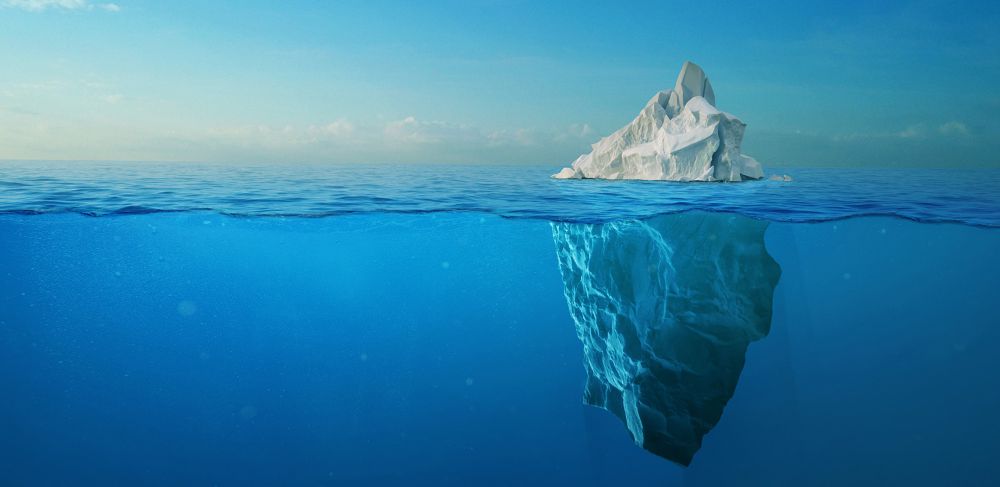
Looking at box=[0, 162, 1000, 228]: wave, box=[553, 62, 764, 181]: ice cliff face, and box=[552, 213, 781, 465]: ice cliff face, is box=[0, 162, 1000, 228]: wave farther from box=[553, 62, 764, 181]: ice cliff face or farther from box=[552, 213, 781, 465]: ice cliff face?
box=[553, 62, 764, 181]: ice cliff face

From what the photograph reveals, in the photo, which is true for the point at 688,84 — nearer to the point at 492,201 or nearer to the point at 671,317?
the point at 492,201

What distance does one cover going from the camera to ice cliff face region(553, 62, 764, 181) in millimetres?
15641

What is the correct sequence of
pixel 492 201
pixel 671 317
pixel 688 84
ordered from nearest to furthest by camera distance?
pixel 671 317, pixel 492 201, pixel 688 84

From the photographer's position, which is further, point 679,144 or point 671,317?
point 679,144

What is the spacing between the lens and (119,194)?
12.0 metres

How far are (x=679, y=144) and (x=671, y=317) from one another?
29.6 ft

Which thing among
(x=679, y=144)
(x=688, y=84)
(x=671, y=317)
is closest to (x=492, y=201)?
(x=671, y=317)

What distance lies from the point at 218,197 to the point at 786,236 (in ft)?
54.4

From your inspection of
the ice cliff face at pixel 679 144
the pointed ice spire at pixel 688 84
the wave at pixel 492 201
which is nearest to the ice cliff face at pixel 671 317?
the wave at pixel 492 201

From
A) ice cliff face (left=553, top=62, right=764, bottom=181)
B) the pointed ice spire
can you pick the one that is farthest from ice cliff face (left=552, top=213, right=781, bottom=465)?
the pointed ice spire

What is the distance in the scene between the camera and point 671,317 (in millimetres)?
8367

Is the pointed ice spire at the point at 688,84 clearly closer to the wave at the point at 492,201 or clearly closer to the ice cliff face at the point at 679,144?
the ice cliff face at the point at 679,144

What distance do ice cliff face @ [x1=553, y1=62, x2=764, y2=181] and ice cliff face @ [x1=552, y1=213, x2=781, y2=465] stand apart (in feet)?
20.2

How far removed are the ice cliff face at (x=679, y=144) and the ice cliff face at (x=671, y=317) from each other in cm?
615
